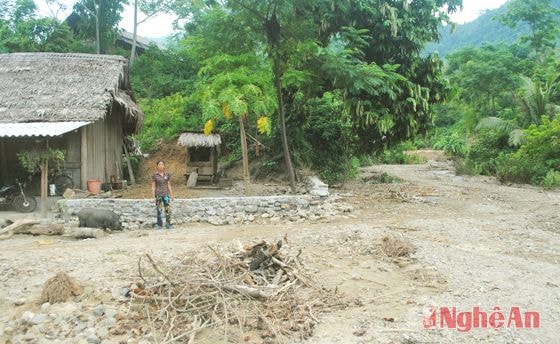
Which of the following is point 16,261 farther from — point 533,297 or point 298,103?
point 298,103

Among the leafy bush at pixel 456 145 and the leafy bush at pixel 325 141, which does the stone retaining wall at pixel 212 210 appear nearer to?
the leafy bush at pixel 325 141

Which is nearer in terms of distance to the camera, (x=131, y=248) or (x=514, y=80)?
(x=131, y=248)

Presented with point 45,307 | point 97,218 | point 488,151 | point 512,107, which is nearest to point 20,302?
point 45,307

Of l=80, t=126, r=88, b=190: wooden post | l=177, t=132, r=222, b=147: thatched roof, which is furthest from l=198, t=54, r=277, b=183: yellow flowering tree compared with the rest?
l=80, t=126, r=88, b=190: wooden post

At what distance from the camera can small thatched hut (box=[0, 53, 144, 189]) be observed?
11750 mm

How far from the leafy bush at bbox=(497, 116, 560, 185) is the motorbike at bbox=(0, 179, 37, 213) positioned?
554 inches

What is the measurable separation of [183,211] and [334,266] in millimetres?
4630

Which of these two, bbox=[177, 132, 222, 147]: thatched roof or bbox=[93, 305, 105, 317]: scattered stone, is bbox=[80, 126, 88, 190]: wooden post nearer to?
bbox=[177, 132, 222, 147]: thatched roof

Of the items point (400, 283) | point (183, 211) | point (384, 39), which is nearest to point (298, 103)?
point (384, 39)

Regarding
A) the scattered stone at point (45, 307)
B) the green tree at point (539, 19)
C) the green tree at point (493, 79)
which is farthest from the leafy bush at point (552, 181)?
the green tree at point (539, 19)

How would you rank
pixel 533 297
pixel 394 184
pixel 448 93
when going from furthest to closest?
pixel 394 184, pixel 448 93, pixel 533 297

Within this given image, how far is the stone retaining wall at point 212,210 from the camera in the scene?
9.92m

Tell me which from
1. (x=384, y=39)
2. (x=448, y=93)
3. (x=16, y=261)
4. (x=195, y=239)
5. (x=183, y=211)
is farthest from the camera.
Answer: (x=448, y=93)

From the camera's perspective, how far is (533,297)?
514 centimetres
